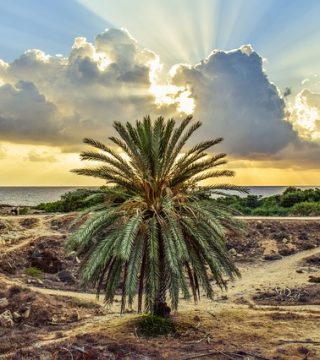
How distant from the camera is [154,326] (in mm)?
17328

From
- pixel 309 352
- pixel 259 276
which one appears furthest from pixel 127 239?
pixel 259 276

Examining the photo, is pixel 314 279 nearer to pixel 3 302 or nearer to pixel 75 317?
pixel 75 317

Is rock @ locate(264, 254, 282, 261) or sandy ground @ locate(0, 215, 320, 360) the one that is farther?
rock @ locate(264, 254, 282, 261)

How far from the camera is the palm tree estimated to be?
15.5 metres

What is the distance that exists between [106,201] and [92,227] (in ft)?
6.13

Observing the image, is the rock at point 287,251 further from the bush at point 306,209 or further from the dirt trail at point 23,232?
the dirt trail at point 23,232

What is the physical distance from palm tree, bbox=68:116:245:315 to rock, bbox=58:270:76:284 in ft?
34.7

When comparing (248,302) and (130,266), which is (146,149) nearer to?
(130,266)

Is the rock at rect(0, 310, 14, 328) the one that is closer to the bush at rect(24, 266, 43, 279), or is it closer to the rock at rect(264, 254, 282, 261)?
the bush at rect(24, 266, 43, 279)

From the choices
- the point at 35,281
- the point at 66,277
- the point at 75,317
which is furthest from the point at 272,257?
the point at 75,317

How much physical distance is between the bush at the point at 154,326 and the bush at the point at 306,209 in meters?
28.7

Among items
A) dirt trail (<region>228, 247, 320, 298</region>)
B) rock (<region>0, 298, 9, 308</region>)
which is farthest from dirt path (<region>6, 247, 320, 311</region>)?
rock (<region>0, 298, 9, 308</region>)

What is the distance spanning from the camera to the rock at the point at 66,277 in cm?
2724

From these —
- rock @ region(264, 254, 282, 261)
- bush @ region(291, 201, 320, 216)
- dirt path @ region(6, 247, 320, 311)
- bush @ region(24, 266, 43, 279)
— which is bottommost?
dirt path @ region(6, 247, 320, 311)
